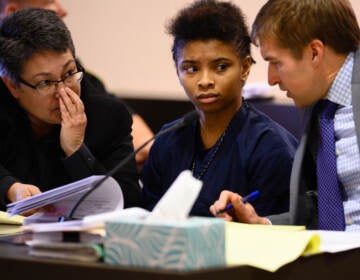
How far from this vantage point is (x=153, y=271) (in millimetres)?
1061

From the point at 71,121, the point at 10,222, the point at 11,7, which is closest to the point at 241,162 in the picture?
the point at 71,121

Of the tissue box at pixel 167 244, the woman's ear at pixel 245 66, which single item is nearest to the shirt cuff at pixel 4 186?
the woman's ear at pixel 245 66

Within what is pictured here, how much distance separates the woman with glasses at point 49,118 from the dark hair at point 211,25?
0.97ft

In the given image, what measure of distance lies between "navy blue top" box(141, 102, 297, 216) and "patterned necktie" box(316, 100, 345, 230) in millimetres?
176

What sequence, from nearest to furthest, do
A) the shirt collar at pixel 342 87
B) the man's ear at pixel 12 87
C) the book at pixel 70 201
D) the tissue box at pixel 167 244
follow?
the tissue box at pixel 167 244
the book at pixel 70 201
the shirt collar at pixel 342 87
the man's ear at pixel 12 87

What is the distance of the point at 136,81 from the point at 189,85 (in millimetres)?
2016

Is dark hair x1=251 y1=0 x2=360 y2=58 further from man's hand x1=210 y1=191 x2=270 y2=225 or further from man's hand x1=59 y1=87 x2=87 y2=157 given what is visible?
man's hand x1=59 y1=87 x2=87 y2=157

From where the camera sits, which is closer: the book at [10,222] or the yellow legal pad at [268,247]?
the yellow legal pad at [268,247]

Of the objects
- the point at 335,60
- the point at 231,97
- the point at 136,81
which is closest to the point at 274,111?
the point at 231,97

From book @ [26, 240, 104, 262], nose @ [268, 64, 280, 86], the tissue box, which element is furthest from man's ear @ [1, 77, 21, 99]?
the tissue box

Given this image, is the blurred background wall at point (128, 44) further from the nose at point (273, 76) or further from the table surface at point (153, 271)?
the table surface at point (153, 271)

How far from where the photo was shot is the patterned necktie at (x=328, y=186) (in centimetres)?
172

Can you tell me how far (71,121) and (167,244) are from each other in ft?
3.38

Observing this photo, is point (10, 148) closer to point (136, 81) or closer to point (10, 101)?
point (10, 101)
